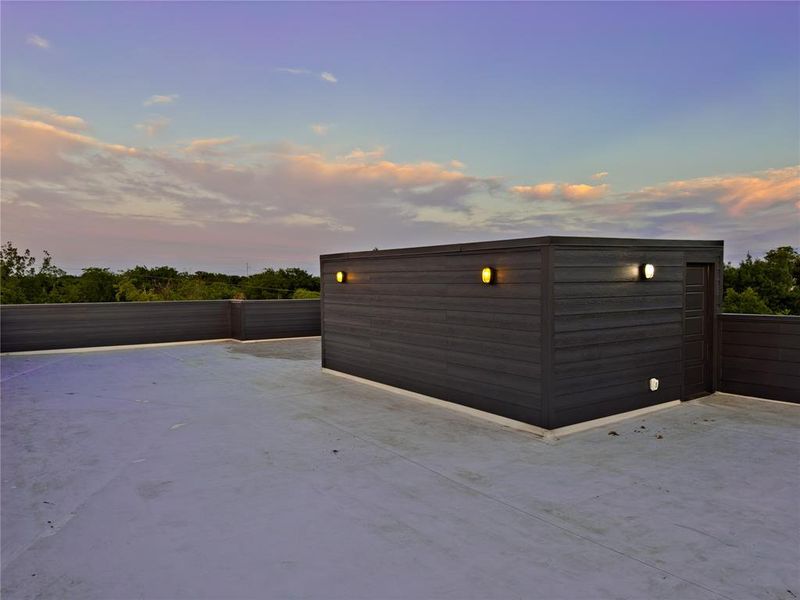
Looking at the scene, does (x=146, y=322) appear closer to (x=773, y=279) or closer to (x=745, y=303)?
(x=745, y=303)

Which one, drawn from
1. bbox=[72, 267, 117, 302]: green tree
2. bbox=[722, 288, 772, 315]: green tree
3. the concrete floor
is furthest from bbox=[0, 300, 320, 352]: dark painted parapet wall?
bbox=[722, 288, 772, 315]: green tree

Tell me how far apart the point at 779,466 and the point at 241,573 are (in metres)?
3.83

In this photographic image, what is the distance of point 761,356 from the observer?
5.29m

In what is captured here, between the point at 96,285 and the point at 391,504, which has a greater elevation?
the point at 96,285

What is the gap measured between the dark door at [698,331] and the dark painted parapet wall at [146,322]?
29.6 feet

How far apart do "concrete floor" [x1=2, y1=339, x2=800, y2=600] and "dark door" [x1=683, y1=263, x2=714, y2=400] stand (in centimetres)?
41

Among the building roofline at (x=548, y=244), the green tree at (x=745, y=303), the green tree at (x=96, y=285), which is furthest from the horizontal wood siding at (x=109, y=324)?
the green tree at (x=745, y=303)

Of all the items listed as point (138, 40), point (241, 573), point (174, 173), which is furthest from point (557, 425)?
point (174, 173)

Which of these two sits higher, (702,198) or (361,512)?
(702,198)

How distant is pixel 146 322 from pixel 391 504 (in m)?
10.3

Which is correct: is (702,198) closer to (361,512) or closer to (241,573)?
(361,512)

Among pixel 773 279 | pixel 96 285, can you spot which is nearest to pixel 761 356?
pixel 773 279

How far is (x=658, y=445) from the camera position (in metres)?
3.81

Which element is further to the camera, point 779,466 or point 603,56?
point 603,56
